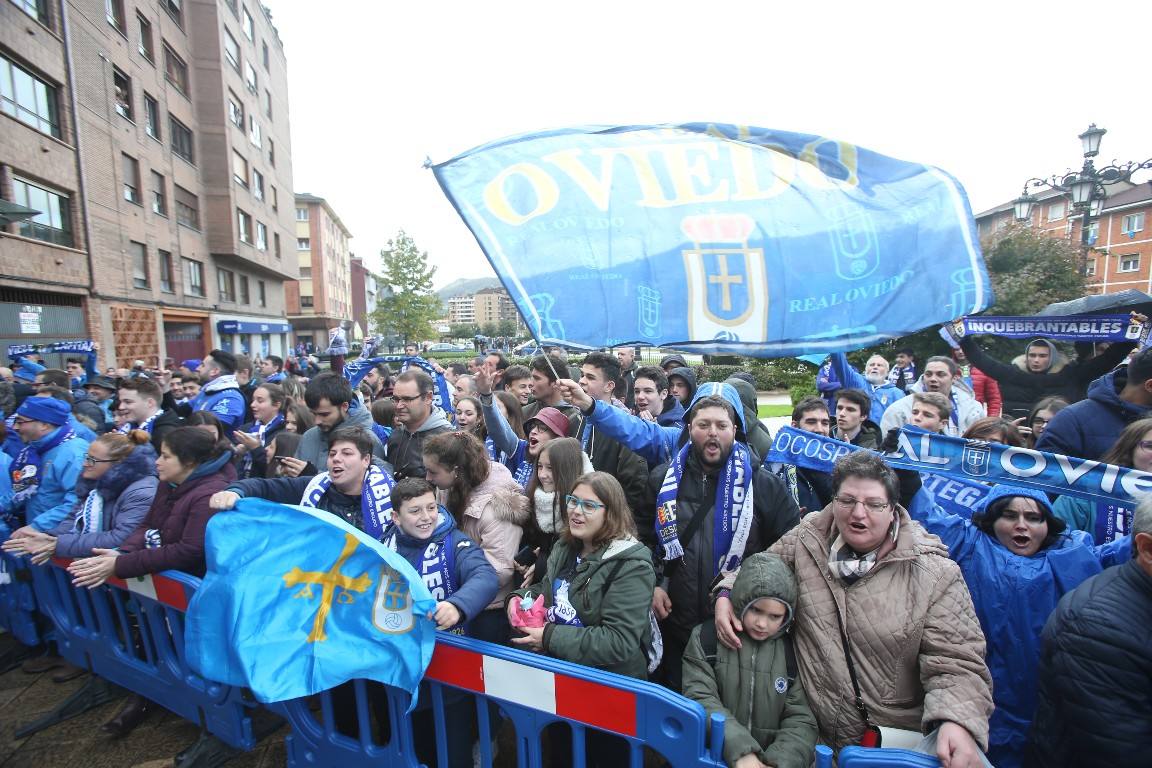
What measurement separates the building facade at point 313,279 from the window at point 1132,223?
6593 cm

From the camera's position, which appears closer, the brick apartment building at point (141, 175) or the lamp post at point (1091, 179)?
the lamp post at point (1091, 179)

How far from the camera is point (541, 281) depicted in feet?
8.94

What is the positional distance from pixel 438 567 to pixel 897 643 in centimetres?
191

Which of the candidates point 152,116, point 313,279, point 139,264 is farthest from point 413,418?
point 313,279

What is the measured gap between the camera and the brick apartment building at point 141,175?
14438 millimetres

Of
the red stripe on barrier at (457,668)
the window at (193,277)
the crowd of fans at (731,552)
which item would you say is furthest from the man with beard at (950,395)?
the window at (193,277)

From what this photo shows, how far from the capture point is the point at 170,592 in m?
2.89

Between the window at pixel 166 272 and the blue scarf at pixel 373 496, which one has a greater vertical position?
the window at pixel 166 272

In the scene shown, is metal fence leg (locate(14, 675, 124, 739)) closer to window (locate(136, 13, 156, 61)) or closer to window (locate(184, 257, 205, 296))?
window (locate(184, 257, 205, 296))

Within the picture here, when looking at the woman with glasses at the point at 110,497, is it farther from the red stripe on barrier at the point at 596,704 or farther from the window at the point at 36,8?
the window at the point at 36,8

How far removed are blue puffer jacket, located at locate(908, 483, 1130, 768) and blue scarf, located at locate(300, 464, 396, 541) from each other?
2.79 m

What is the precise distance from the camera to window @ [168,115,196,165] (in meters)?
23.1

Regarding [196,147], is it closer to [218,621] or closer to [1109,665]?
[218,621]

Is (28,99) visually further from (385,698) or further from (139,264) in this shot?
(385,698)
